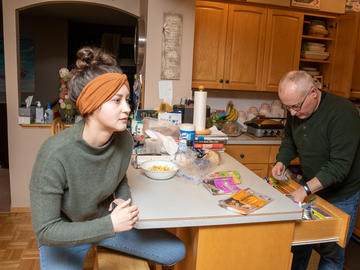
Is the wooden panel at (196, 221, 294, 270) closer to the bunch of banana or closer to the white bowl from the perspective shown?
the white bowl

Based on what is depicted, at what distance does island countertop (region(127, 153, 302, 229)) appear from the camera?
50.8 inches

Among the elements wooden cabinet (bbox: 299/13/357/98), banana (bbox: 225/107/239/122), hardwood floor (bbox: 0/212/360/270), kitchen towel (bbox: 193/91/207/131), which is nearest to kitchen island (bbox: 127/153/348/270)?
kitchen towel (bbox: 193/91/207/131)

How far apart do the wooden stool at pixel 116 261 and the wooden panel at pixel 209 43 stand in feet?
6.93

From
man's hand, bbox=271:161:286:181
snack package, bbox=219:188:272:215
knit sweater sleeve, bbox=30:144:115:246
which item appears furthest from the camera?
man's hand, bbox=271:161:286:181

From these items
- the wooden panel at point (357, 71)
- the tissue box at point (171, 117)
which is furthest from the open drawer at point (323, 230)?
the wooden panel at point (357, 71)

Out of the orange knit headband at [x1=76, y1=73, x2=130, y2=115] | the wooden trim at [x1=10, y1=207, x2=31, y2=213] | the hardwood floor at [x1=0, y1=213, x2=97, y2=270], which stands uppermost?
the orange knit headband at [x1=76, y1=73, x2=130, y2=115]

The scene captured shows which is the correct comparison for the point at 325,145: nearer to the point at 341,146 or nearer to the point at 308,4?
the point at 341,146

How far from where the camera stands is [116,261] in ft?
4.73

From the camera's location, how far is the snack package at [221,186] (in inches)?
61.6

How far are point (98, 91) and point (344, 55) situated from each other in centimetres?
Result: 293

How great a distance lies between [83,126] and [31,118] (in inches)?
87.5

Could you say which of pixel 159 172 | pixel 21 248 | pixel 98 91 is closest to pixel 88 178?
pixel 98 91

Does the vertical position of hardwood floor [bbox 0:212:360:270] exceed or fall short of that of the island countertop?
it falls short

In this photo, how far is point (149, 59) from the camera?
112 inches
